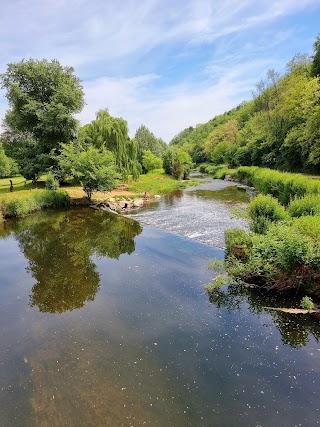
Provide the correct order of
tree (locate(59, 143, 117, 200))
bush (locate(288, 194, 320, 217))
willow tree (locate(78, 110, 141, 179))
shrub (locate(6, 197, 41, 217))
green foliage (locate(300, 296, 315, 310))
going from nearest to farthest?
1. green foliage (locate(300, 296, 315, 310))
2. bush (locate(288, 194, 320, 217))
3. shrub (locate(6, 197, 41, 217))
4. tree (locate(59, 143, 117, 200))
5. willow tree (locate(78, 110, 141, 179))

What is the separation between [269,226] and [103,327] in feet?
25.3

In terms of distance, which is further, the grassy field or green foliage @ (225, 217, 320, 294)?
the grassy field

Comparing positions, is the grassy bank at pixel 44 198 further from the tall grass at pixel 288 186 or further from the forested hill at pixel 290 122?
the forested hill at pixel 290 122

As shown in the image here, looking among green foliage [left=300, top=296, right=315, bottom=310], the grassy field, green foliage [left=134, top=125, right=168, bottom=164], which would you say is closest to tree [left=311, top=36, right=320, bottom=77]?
the grassy field

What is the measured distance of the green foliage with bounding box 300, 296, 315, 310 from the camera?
9141mm

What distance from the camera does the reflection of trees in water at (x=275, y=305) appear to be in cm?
838

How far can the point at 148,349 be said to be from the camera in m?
8.23

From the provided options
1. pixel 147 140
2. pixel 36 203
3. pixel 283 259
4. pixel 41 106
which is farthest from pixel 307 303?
pixel 147 140

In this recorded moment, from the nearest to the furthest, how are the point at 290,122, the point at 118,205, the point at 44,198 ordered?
1. the point at 44,198
2. the point at 118,205
3. the point at 290,122

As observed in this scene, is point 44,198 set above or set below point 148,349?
above

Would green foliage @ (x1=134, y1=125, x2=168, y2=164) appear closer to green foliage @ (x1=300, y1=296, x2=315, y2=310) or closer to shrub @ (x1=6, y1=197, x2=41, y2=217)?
shrub @ (x1=6, y1=197, x2=41, y2=217)

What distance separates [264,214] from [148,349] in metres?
8.36

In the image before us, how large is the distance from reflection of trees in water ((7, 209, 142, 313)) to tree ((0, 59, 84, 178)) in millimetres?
13013

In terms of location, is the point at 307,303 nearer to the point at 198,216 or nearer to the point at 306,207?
the point at 306,207
